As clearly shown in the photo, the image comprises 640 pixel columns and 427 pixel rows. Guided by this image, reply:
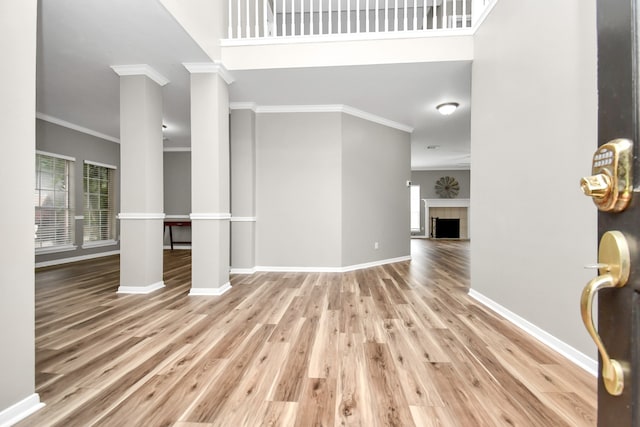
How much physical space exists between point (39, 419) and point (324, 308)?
76.6 inches

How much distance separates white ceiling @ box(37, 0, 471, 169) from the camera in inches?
101

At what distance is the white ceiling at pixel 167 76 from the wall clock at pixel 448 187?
5.41 m

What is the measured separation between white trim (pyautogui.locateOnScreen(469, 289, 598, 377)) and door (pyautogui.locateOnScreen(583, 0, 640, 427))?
61.4 inches

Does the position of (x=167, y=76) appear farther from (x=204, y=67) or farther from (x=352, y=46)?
(x=352, y=46)

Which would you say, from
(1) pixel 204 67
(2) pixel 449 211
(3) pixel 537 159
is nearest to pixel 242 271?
(1) pixel 204 67

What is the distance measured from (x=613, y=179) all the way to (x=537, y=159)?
1967 millimetres

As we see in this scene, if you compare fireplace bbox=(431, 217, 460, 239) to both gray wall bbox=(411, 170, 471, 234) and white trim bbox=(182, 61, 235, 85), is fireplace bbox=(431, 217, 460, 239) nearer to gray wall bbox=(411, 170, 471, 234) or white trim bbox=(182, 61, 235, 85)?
gray wall bbox=(411, 170, 471, 234)

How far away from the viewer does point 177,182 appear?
7.50m

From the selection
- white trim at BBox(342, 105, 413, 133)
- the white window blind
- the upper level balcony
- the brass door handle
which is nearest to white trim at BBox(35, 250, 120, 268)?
the upper level balcony

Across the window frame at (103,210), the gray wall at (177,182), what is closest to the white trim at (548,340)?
the gray wall at (177,182)

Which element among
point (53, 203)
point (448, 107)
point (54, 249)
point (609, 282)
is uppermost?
point (448, 107)

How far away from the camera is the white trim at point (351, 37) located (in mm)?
3184

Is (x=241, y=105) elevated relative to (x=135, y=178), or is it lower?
elevated

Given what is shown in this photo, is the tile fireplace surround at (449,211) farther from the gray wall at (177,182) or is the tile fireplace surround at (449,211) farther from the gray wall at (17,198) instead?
the gray wall at (17,198)
